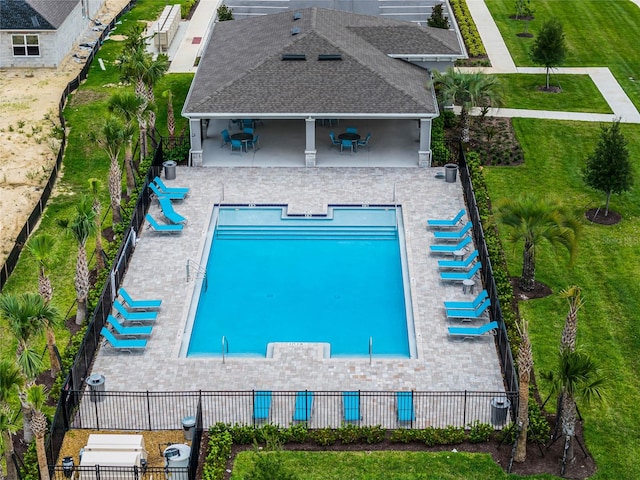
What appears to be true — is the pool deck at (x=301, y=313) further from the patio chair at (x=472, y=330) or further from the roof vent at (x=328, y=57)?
the roof vent at (x=328, y=57)

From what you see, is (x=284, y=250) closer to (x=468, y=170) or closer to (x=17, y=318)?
(x=468, y=170)

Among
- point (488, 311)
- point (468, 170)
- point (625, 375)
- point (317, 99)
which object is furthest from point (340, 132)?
point (625, 375)

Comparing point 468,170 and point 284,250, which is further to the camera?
point 468,170

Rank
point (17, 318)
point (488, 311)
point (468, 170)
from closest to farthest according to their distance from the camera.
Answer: point (17, 318)
point (488, 311)
point (468, 170)

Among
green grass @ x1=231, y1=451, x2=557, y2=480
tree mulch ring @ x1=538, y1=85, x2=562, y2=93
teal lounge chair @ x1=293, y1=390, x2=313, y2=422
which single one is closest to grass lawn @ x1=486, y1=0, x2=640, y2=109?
tree mulch ring @ x1=538, y1=85, x2=562, y2=93

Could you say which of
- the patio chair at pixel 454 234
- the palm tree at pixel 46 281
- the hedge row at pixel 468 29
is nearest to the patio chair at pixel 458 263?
the patio chair at pixel 454 234

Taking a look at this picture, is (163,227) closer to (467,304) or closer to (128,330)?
(128,330)
